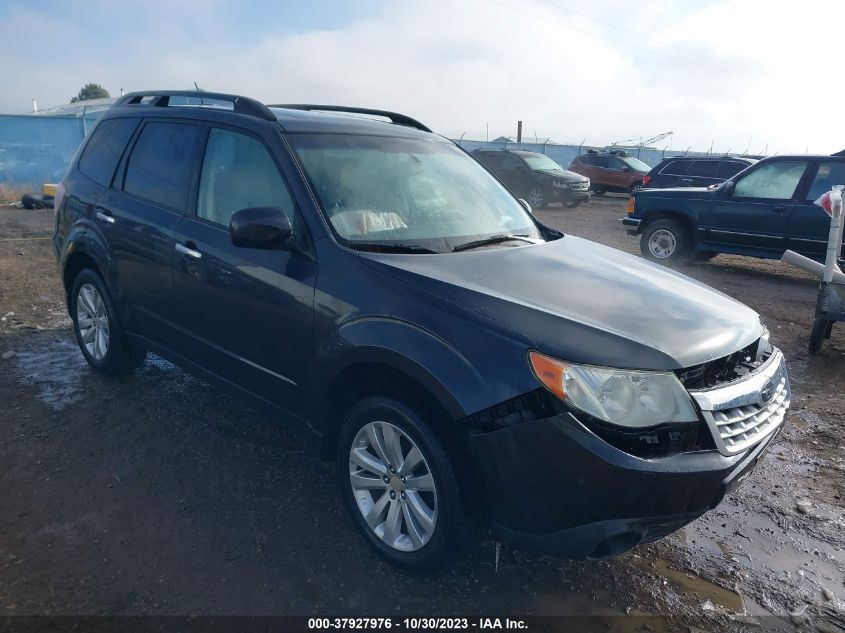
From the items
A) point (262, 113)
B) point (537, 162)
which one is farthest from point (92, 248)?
point (537, 162)

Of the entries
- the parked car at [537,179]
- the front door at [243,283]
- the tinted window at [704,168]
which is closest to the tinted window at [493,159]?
the parked car at [537,179]

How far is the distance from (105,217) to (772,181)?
8944mm

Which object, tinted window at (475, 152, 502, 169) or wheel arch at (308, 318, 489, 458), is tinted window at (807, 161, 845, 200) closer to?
wheel arch at (308, 318, 489, 458)

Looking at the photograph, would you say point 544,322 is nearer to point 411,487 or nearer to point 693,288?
point 411,487

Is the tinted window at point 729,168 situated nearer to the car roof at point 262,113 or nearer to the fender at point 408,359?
the car roof at point 262,113

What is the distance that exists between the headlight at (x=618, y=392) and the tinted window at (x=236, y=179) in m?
1.54

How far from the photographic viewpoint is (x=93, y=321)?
467 cm

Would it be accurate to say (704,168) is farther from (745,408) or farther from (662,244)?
(745,408)

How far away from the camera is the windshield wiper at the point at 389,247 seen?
9.52 ft

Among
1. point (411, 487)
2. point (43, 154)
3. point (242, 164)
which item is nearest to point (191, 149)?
point (242, 164)

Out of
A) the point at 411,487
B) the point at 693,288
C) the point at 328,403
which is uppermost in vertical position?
the point at 693,288

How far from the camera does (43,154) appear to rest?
689 inches

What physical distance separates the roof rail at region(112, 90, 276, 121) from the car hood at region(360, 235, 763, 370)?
3.90 feet

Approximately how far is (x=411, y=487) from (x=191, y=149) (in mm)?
2369
